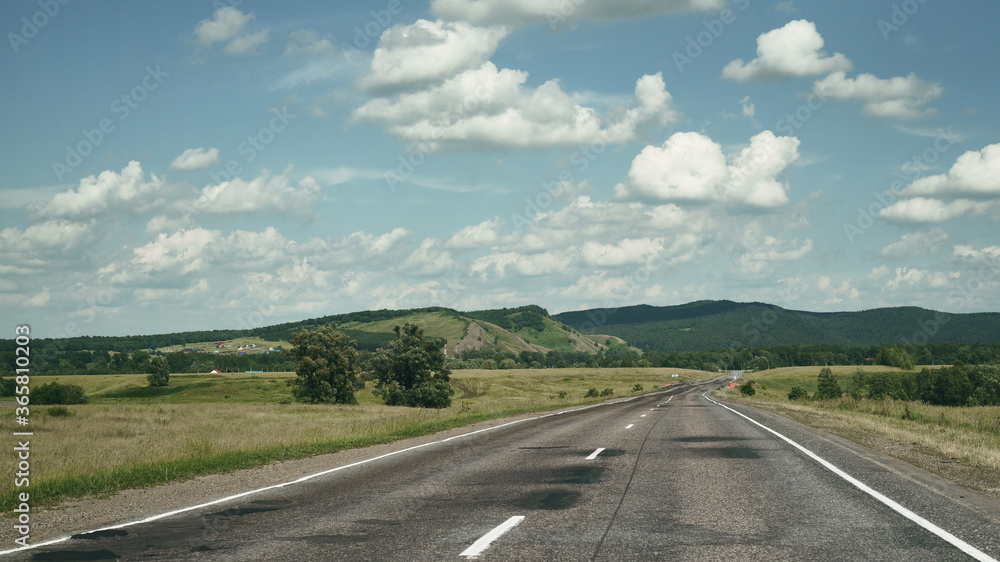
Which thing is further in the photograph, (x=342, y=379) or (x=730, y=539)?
(x=342, y=379)

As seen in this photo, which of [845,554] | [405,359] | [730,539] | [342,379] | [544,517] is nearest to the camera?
[845,554]

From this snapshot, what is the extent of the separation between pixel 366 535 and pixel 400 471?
554cm

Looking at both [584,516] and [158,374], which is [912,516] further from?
[158,374]

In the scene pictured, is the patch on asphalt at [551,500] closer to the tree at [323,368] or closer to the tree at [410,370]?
the tree at [410,370]

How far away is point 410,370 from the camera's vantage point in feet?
229

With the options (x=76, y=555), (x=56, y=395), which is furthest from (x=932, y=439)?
(x=56, y=395)

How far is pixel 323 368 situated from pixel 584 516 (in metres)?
67.2

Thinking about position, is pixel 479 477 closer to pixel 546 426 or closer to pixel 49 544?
pixel 49 544

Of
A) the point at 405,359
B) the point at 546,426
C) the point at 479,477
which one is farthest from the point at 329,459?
the point at 405,359

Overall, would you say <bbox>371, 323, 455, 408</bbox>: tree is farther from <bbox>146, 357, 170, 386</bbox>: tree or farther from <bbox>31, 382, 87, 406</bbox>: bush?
<bbox>146, 357, 170, 386</bbox>: tree

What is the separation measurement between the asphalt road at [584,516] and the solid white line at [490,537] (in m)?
0.04

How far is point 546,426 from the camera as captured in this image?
79.5ft

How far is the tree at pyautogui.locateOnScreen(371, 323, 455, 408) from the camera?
6756 centimetres

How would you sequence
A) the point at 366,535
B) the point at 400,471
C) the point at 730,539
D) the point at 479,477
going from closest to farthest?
1. the point at 730,539
2. the point at 366,535
3. the point at 479,477
4. the point at 400,471
